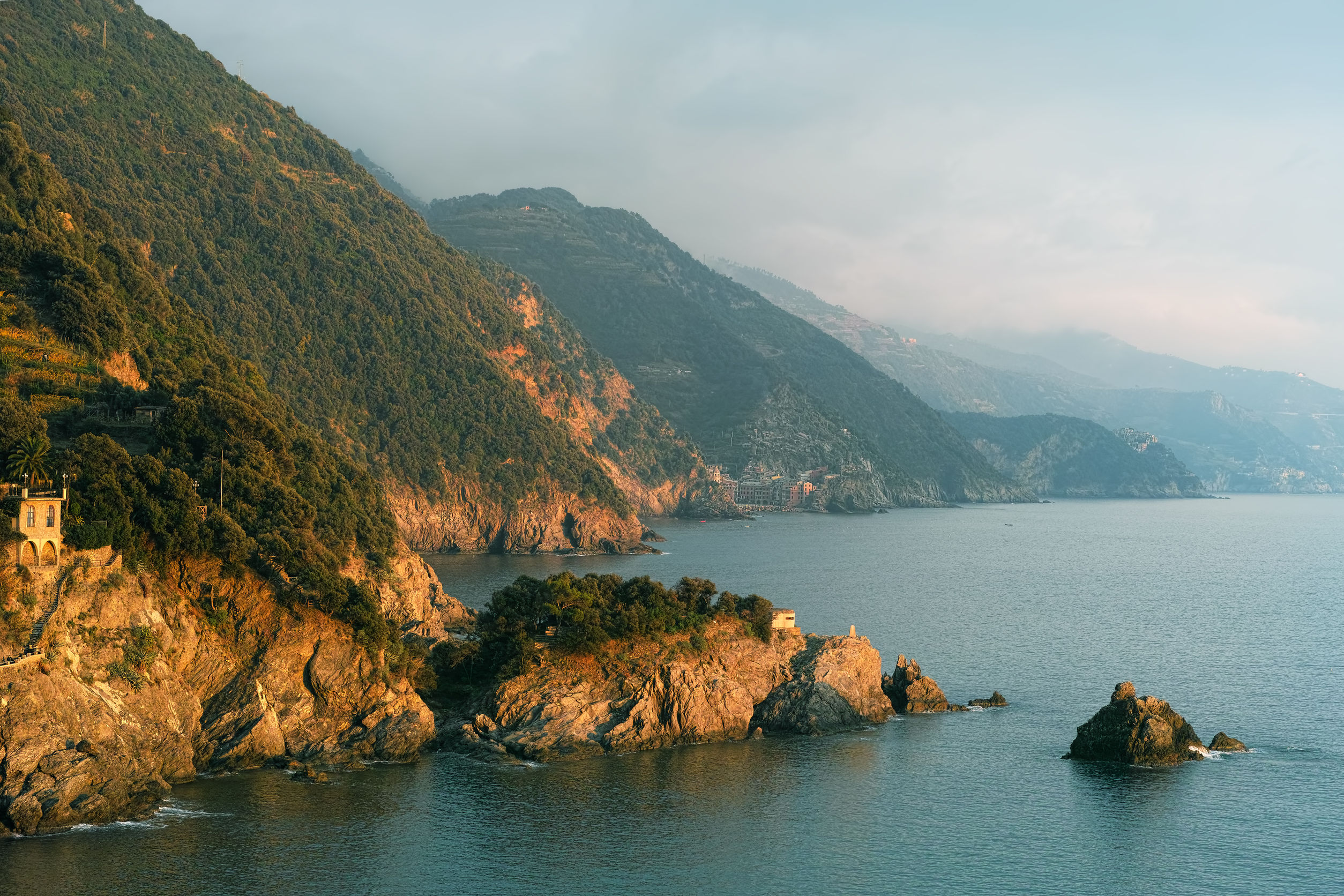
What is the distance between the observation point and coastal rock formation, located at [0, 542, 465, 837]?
181 feet

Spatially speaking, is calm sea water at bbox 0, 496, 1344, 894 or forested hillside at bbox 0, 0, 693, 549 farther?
forested hillside at bbox 0, 0, 693, 549

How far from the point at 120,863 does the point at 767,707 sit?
3954 cm

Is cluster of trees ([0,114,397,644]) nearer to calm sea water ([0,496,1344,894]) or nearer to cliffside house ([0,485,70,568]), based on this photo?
cliffside house ([0,485,70,568])

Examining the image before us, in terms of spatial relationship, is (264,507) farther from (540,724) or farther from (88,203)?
(88,203)

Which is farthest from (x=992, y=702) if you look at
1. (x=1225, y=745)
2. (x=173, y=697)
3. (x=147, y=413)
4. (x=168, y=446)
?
(x=147, y=413)

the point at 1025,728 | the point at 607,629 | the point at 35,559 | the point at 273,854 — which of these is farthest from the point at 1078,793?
the point at 35,559

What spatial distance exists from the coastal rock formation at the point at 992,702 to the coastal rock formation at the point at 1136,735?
35.4 feet

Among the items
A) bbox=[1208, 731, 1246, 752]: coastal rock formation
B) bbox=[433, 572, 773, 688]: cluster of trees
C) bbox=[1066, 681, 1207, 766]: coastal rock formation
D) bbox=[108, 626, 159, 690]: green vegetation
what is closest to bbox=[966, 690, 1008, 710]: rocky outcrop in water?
bbox=[1066, 681, 1207, 766]: coastal rock formation

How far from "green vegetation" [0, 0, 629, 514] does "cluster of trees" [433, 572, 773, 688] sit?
297ft

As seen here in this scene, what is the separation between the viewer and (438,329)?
18838 centimetres

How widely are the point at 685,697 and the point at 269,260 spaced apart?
126m

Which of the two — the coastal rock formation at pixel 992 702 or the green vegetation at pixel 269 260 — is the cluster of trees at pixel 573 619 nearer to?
the coastal rock formation at pixel 992 702

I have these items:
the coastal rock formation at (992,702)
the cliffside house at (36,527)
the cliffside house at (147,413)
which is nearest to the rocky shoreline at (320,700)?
the cliffside house at (36,527)

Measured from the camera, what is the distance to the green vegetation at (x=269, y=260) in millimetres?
162750
